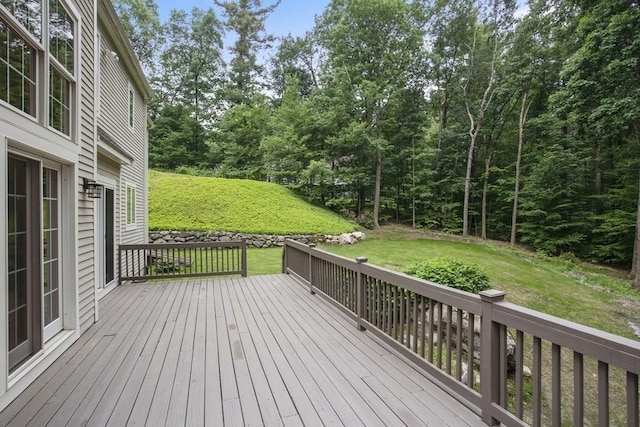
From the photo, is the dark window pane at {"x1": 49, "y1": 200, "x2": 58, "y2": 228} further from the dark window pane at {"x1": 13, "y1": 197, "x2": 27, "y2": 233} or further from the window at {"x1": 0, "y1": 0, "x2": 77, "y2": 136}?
the window at {"x1": 0, "y1": 0, "x2": 77, "y2": 136}

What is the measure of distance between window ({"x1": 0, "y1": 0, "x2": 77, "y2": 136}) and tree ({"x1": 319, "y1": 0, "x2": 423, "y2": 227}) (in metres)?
13.9

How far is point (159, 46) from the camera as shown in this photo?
2280cm

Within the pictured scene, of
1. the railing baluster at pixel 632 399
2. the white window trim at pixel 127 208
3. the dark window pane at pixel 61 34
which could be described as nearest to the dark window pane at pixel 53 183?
the dark window pane at pixel 61 34

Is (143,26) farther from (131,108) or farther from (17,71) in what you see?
(17,71)

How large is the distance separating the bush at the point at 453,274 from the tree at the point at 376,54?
1228cm

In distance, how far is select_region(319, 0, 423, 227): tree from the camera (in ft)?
53.3

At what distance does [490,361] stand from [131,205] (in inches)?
314

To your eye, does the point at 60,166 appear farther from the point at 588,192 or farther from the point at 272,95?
the point at 272,95

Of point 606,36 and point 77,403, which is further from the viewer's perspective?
point 606,36

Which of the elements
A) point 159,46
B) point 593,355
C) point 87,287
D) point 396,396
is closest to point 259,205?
point 87,287

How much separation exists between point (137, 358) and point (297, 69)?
26171 millimetres

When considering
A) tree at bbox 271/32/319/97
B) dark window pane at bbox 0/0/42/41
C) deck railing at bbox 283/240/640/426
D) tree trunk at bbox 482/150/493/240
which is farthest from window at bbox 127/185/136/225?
tree at bbox 271/32/319/97

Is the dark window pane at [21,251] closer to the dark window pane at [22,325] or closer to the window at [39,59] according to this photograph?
the dark window pane at [22,325]

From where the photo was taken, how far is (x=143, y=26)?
20.9 metres
